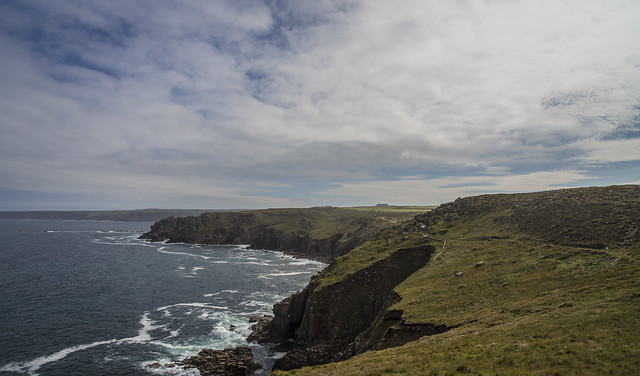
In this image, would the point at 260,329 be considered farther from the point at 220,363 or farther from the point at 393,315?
the point at 393,315

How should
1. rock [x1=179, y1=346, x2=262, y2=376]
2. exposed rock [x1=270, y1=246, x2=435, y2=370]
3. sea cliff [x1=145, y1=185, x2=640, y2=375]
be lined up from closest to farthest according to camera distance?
1. sea cliff [x1=145, y1=185, x2=640, y2=375]
2. rock [x1=179, y1=346, x2=262, y2=376]
3. exposed rock [x1=270, y1=246, x2=435, y2=370]

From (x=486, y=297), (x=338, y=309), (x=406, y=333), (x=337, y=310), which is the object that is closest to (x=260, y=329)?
(x=337, y=310)

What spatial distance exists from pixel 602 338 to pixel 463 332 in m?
12.6

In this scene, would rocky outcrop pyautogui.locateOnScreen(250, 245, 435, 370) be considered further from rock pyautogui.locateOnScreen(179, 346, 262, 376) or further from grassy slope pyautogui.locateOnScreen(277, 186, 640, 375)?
rock pyautogui.locateOnScreen(179, 346, 262, 376)

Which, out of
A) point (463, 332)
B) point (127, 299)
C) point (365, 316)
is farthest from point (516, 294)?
point (127, 299)

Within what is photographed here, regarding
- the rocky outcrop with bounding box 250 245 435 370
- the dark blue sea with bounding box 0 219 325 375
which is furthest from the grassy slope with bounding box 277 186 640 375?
the dark blue sea with bounding box 0 219 325 375

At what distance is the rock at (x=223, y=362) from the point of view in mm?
54500

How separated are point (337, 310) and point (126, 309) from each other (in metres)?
58.0

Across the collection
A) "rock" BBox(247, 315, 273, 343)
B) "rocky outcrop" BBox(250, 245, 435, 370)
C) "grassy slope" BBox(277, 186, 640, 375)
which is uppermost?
"grassy slope" BBox(277, 186, 640, 375)

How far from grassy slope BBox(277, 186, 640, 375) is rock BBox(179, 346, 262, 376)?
79.3 feet

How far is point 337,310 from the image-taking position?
63938 mm

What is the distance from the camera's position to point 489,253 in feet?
203

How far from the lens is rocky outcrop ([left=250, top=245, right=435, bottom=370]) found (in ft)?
187

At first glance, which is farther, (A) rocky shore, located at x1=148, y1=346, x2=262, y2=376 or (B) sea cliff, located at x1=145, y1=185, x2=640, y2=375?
(A) rocky shore, located at x1=148, y1=346, x2=262, y2=376
